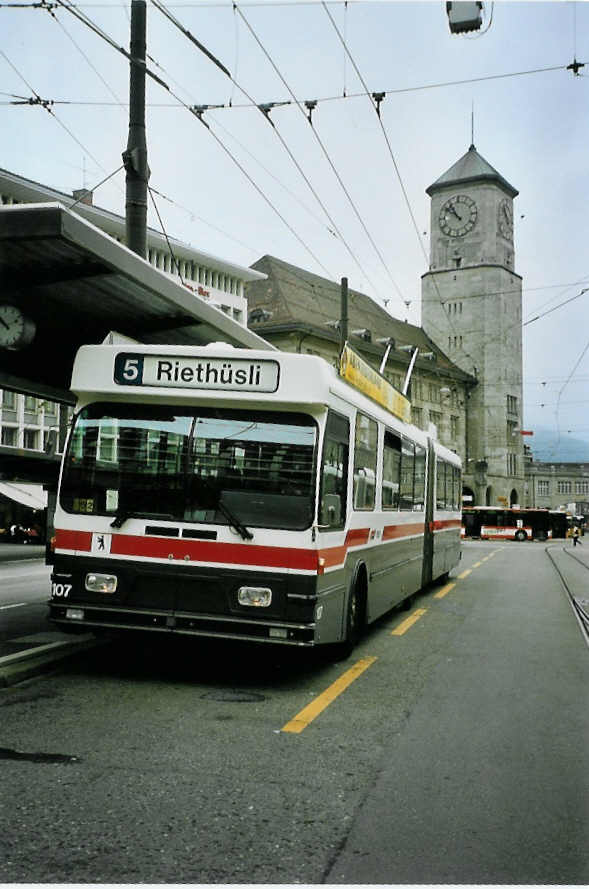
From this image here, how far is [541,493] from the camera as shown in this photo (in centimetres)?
14150

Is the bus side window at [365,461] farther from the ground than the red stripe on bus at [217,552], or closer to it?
farther from the ground

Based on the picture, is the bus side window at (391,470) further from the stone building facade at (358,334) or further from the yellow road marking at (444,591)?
the stone building facade at (358,334)

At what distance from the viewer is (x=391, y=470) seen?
1156cm

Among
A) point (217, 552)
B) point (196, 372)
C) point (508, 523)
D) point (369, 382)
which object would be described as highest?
point (369, 382)

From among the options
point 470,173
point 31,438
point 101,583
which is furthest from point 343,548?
point 470,173

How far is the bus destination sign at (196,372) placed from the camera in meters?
7.93

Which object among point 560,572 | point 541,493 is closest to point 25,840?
point 560,572

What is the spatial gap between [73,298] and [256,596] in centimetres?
425

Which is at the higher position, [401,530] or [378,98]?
[378,98]

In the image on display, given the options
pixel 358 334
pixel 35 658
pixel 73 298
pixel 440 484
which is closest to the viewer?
pixel 35 658

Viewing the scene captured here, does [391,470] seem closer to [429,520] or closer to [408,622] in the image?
[408,622]

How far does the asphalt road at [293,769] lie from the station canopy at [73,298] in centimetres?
354

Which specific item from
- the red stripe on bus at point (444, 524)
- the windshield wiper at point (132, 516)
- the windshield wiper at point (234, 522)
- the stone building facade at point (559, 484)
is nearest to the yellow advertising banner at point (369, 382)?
the windshield wiper at point (234, 522)

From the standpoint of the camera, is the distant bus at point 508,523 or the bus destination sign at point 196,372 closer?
the bus destination sign at point 196,372
